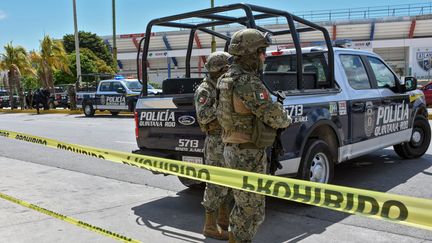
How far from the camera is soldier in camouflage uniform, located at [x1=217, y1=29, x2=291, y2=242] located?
3160mm

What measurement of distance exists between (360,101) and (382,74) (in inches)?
42.9

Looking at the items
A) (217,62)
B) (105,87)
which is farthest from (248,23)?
(105,87)

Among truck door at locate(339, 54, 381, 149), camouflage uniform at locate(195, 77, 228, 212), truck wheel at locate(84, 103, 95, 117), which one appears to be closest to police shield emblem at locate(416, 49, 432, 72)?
truck wheel at locate(84, 103, 95, 117)

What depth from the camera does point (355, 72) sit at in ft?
20.1

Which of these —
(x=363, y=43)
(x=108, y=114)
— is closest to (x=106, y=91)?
(x=108, y=114)

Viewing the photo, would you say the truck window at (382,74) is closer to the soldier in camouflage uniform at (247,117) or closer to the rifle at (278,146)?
the rifle at (278,146)

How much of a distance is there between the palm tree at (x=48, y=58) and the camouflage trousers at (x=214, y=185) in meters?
27.7

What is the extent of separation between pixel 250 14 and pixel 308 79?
5.35 ft

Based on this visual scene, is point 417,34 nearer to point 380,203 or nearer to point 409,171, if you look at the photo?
point 409,171

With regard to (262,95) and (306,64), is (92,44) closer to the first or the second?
(306,64)

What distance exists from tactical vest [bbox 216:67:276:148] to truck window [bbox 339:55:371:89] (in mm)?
3057

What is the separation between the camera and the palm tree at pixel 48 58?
97.0 feet

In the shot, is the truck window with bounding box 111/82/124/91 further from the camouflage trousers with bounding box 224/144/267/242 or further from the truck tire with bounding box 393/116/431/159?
the camouflage trousers with bounding box 224/144/267/242

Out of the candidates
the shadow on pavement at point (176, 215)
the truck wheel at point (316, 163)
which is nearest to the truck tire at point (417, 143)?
the truck wheel at point (316, 163)
